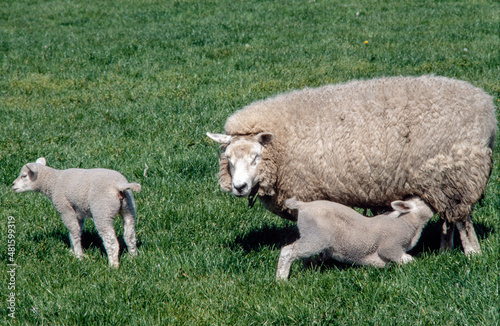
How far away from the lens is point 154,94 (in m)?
8.02

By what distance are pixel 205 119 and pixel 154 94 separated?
4.95 ft

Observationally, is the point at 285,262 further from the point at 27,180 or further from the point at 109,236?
the point at 27,180

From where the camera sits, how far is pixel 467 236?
13.0 feet

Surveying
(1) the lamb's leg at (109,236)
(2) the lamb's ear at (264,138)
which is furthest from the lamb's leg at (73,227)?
(2) the lamb's ear at (264,138)

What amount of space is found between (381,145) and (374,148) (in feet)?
0.18

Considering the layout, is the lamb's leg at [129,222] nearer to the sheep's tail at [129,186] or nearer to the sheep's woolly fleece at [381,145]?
the sheep's tail at [129,186]

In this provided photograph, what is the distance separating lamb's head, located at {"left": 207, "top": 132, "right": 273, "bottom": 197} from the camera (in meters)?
3.85

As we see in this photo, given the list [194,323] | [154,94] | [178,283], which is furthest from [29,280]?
[154,94]

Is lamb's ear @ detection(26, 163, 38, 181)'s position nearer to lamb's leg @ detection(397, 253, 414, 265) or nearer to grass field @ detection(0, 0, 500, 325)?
grass field @ detection(0, 0, 500, 325)

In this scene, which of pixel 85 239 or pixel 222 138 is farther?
pixel 85 239

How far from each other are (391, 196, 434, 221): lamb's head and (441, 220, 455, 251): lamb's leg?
198 mm

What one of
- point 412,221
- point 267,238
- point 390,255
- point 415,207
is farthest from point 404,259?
point 267,238

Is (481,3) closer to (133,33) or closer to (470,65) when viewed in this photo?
(470,65)

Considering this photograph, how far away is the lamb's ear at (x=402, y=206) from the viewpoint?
383cm
